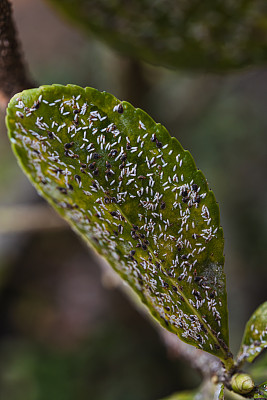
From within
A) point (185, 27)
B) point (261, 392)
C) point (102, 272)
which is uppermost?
point (185, 27)

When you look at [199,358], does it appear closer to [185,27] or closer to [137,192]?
[137,192]

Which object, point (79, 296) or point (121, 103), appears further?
point (79, 296)

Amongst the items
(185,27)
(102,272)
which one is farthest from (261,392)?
(102,272)

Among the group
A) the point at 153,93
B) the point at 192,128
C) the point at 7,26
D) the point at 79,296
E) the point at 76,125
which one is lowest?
the point at 79,296

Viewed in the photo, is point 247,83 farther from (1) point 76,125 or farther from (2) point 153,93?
(1) point 76,125

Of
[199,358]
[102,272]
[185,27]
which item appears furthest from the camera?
[102,272]

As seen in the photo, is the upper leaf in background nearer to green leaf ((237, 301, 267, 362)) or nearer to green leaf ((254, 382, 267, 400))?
green leaf ((237, 301, 267, 362))

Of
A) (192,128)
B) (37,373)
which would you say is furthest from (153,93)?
(37,373)
